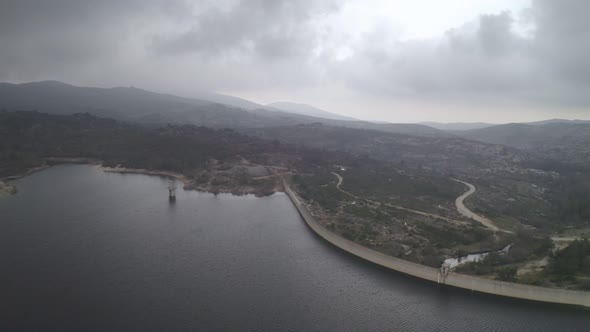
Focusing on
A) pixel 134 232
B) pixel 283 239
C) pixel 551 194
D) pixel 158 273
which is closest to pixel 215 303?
pixel 158 273

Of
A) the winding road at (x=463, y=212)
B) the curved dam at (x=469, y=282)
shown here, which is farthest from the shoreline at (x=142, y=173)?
the curved dam at (x=469, y=282)

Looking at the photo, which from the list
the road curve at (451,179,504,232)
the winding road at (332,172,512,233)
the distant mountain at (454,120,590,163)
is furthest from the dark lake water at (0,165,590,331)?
the distant mountain at (454,120,590,163)

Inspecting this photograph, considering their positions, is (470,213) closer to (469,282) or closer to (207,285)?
(469,282)

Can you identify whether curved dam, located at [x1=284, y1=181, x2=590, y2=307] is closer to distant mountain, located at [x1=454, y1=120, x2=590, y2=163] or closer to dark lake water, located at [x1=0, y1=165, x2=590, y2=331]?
dark lake water, located at [x1=0, y1=165, x2=590, y2=331]

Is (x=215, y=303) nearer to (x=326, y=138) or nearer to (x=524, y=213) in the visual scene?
(x=524, y=213)

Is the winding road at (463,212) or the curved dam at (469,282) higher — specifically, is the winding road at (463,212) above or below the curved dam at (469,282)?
above

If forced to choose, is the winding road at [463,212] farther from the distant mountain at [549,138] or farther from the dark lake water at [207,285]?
the distant mountain at [549,138]

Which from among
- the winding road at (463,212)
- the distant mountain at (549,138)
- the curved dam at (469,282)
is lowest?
the curved dam at (469,282)
